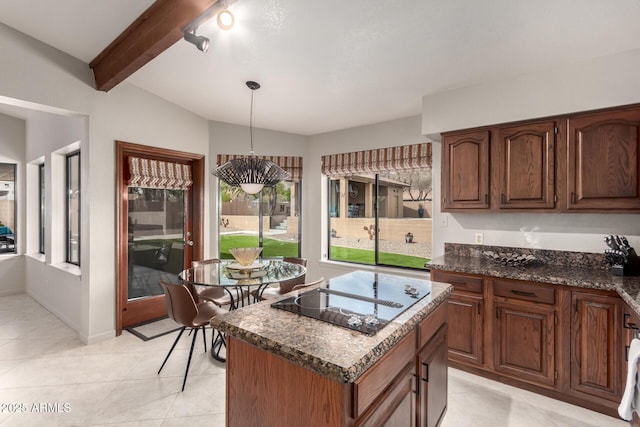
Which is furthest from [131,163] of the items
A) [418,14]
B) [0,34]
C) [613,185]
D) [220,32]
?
[613,185]

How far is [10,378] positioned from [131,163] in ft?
7.41

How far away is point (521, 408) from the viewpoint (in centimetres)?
222

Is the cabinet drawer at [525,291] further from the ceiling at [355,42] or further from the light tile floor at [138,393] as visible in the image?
the ceiling at [355,42]

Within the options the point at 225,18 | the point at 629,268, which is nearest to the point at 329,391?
the point at 225,18

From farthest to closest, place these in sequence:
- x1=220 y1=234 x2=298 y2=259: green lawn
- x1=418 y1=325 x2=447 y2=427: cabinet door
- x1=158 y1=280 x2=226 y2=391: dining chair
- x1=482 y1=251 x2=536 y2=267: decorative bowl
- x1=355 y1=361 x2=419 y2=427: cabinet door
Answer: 1. x1=220 y1=234 x2=298 y2=259: green lawn
2. x1=482 y1=251 x2=536 y2=267: decorative bowl
3. x1=158 y1=280 x2=226 y2=391: dining chair
4. x1=418 y1=325 x2=447 y2=427: cabinet door
5. x1=355 y1=361 x2=419 y2=427: cabinet door

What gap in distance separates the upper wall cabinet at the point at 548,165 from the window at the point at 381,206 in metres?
0.78

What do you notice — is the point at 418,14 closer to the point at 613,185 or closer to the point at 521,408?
the point at 613,185

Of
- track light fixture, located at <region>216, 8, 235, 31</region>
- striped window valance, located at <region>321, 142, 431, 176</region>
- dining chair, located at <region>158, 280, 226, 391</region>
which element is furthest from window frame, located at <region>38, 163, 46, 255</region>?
track light fixture, located at <region>216, 8, 235, 31</region>

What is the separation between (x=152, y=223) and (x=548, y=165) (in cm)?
439

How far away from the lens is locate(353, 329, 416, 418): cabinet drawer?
39.7 inches

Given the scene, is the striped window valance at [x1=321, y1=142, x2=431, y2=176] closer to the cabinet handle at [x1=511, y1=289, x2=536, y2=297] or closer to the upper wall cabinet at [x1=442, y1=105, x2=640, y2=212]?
the upper wall cabinet at [x1=442, y1=105, x2=640, y2=212]

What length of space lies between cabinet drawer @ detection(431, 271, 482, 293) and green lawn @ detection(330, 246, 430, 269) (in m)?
1.32

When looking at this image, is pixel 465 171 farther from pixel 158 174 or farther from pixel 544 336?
pixel 158 174

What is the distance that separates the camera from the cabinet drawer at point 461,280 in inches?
101
